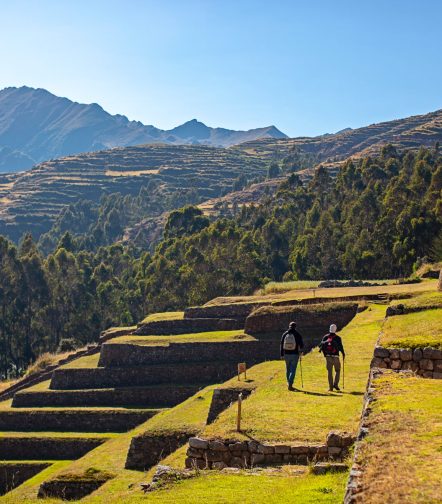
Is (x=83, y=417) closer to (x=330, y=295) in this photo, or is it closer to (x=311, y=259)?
(x=330, y=295)

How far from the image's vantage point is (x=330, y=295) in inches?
1449

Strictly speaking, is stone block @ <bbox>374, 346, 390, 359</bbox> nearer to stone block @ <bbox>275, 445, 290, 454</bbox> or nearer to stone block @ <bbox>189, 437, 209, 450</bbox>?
stone block @ <bbox>275, 445, 290, 454</bbox>

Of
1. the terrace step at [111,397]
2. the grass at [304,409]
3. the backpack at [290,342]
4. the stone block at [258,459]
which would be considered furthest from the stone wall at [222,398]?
the terrace step at [111,397]

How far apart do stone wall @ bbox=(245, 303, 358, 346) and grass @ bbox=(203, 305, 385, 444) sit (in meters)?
11.2

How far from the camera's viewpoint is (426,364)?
1296 cm

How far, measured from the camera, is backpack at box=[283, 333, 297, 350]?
54.6ft

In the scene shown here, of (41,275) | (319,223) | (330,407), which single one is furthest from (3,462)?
(319,223)

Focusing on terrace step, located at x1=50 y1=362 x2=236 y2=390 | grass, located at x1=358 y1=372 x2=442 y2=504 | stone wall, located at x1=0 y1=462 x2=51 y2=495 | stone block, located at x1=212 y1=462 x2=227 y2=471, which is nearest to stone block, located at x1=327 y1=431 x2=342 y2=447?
grass, located at x1=358 y1=372 x2=442 y2=504

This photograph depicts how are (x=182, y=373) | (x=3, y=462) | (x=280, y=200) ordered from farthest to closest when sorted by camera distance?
(x=280, y=200) < (x=182, y=373) < (x=3, y=462)

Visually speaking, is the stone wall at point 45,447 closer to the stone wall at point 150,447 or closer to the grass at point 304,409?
the stone wall at point 150,447

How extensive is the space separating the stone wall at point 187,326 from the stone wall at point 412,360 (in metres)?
24.5

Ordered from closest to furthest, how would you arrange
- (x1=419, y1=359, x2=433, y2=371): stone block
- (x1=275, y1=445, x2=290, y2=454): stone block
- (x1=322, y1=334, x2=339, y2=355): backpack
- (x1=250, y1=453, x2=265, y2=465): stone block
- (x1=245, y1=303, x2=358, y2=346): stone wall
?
(x1=275, y1=445, x2=290, y2=454): stone block, (x1=250, y1=453, x2=265, y2=465): stone block, (x1=419, y1=359, x2=433, y2=371): stone block, (x1=322, y1=334, x2=339, y2=355): backpack, (x1=245, y1=303, x2=358, y2=346): stone wall

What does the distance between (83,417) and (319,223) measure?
44.0 m

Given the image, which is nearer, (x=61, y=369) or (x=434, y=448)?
(x=434, y=448)
